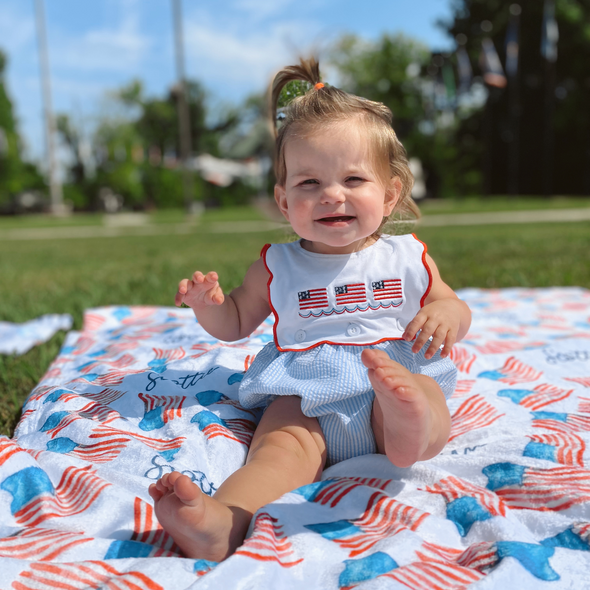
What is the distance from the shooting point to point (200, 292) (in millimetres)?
1489

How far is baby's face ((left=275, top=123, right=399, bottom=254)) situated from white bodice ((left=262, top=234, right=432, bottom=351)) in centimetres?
11

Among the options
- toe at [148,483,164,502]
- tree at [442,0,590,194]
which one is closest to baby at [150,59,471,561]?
toe at [148,483,164,502]

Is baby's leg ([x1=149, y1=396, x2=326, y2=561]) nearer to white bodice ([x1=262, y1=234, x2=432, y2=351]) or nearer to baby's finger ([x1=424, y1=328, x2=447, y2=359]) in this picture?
white bodice ([x1=262, y1=234, x2=432, y2=351])

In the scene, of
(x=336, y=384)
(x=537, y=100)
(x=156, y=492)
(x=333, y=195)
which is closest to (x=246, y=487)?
(x=156, y=492)

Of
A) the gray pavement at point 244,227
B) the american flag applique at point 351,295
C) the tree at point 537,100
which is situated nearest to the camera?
the american flag applique at point 351,295

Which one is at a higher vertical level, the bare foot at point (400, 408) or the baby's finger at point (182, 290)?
the baby's finger at point (182, 290)

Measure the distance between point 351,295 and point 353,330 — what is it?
0.09 m

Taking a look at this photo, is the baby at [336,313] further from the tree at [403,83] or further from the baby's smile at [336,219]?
the tree at [403,83]

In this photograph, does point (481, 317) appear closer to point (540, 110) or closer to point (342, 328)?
point (342, 328)

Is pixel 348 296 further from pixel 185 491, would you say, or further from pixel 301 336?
pixel 185 491

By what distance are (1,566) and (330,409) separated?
702 mm

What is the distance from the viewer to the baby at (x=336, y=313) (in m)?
1.21

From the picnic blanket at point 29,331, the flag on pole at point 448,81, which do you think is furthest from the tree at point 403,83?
the picnic blanket at point 29,331

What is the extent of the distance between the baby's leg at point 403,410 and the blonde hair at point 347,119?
545mm
